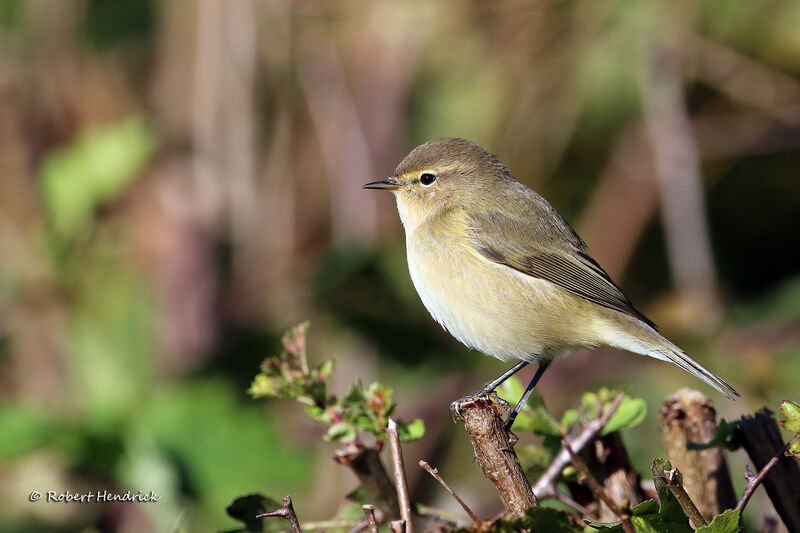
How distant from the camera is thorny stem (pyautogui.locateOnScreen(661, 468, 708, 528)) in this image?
142cm

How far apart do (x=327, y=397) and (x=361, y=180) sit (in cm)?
310

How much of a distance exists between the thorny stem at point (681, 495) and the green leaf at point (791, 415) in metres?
0.19

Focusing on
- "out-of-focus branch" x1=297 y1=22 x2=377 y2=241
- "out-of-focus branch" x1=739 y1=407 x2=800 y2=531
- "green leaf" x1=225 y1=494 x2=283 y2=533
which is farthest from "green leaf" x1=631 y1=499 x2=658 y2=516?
"out-of-focus branch" x1=297 y1=22 x2=377 y2=241

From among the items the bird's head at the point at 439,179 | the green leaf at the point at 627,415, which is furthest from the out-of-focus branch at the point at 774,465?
the bird's head at the point at 439,179

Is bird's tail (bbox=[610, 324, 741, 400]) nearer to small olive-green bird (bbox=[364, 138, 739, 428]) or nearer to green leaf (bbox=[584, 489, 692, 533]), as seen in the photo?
small olive-green bird (bbox=[364, 138, 739, 428])

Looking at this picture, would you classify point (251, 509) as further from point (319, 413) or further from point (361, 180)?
point (361, 180)

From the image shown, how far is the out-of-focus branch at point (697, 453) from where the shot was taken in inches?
73.0

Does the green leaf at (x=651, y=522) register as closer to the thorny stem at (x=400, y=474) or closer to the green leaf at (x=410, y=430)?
the thorny stem at (x=400, y=474)

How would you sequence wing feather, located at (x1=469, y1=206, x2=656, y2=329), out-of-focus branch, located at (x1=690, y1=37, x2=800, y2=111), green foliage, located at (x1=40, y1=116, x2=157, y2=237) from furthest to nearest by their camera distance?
out-of-focus branch, located at (x1=690, y1=37, x2=800, y2=111) < green foliage, located at (x1=40, y1=116, x2=157, y2=237) < wing feather, located at (x1=469, y1=206, x2=656, y2=329)

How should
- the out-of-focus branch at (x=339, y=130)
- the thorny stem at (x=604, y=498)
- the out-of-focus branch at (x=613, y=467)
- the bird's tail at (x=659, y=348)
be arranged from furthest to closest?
the out-of-focus branch at (x=339, y=130) → the bird's tail at (x=659, y=348) → the out-of-focus branch at (x=613, y=467) → the thorny stem at (x=604, y=498)

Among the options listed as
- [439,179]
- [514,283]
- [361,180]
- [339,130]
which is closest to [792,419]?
[514,283]

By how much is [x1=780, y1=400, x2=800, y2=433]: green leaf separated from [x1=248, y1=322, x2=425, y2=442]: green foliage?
716 millimetres

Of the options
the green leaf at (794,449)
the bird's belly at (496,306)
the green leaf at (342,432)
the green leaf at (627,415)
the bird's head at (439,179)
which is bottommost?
the green leaf at (794,449)

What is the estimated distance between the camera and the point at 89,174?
389cm
